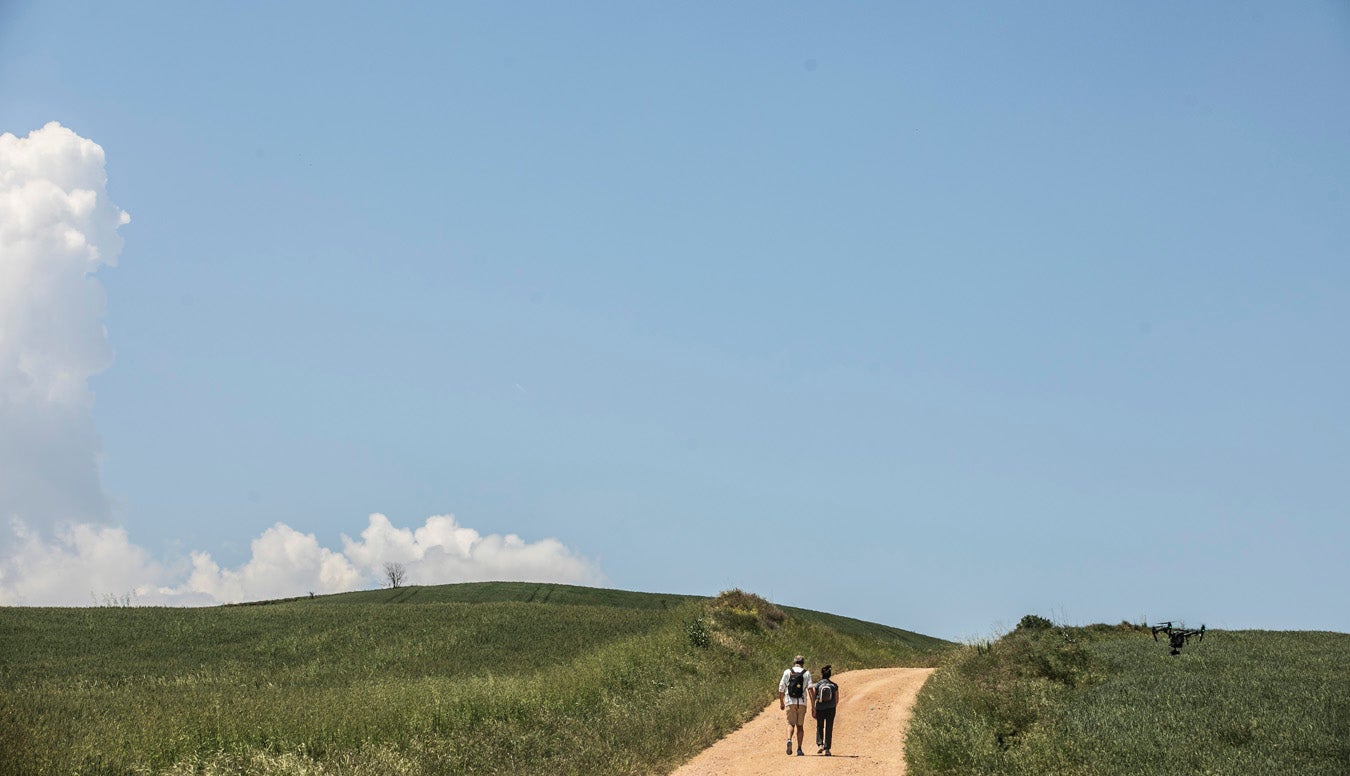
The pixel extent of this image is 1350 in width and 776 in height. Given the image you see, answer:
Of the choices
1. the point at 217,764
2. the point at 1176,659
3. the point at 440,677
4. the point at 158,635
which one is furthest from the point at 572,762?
the point at 158,635

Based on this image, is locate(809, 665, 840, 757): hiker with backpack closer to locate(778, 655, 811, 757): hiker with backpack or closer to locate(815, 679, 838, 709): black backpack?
locate(815, 679, 838, 709): black backpack

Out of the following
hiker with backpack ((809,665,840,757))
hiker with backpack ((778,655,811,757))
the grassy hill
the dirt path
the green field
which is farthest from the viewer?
hiker with backpack ((778,655,811,757))

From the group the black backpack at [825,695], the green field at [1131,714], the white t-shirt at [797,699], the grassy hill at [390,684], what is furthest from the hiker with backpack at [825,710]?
the grassy hill at [390,684]

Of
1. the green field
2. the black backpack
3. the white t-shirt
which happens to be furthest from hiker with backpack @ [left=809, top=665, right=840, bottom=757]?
the green field

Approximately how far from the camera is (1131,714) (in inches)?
670

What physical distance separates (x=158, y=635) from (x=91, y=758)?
29.1 metres

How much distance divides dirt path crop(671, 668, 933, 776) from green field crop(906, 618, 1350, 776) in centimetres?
104

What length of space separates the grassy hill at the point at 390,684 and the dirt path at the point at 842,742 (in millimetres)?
742

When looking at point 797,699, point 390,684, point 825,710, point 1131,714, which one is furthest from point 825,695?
point 390,684

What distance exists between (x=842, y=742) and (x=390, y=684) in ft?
44.0

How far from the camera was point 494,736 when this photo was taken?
67.8ft

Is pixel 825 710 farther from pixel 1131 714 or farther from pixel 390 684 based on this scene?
pixel 390 684

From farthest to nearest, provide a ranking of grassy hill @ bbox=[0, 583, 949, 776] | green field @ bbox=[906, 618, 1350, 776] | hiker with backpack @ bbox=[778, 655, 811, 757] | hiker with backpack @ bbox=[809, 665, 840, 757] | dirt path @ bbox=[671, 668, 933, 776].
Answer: hiker with backpack @ bbox=[778, 655, 811, 757] < hiker with backpack @ bbox=[809, 665, 840, 757] < dirt path @ bbox=[671, 668, 933, 776] < grassy hill @ bbox=[0, 583, 949, 776] < green field @ bbox=[906, 618, 1350, 776]

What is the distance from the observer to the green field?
46.4 ft
